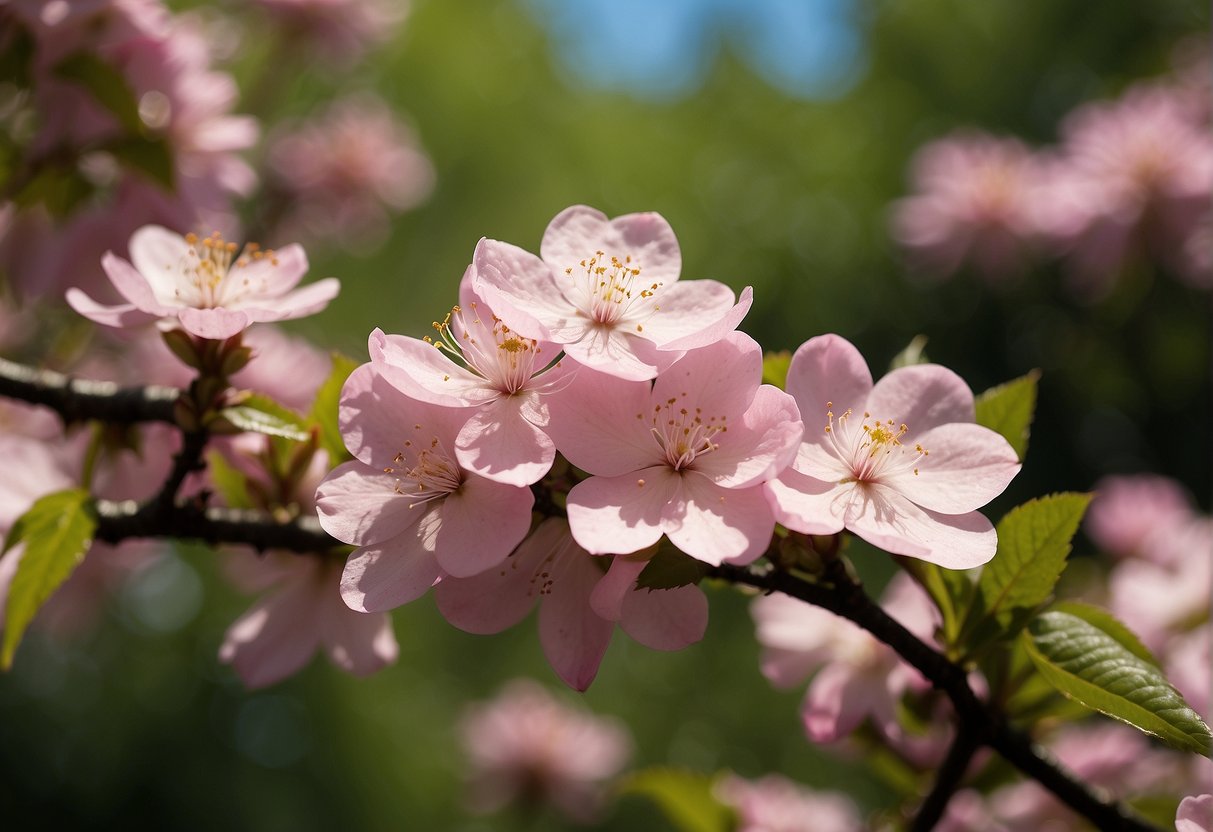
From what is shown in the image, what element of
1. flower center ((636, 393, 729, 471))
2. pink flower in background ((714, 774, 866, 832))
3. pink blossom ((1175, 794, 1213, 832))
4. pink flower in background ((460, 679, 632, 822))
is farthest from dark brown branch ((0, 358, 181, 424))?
pink flower in background ((460, 679, 632, 822))

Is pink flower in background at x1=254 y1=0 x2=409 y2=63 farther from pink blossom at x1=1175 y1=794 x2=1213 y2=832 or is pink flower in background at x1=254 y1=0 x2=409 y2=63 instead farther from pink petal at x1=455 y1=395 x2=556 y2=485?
pink blossom at x1=1175 y1=794 x2=1213 y2=832

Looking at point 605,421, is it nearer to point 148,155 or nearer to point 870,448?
point 870,448

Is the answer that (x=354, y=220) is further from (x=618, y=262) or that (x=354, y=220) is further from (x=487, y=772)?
(x=618, y=262)

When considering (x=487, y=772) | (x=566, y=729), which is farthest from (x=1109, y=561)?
(x=487, y=772)

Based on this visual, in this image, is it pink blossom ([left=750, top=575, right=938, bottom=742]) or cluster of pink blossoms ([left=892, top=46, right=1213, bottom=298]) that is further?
cluster of pink blossoms ([left=892, top=46, right=1213, bottom=298])

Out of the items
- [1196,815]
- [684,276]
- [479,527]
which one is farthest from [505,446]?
[684,276]

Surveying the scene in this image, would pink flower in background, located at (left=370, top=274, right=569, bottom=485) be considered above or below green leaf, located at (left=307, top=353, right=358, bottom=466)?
above

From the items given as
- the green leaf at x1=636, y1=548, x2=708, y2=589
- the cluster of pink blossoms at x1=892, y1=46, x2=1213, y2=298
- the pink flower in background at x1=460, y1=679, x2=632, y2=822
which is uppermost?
the cluster of pink blossoms at x1=892, y1=46, x2=1213, y2=298

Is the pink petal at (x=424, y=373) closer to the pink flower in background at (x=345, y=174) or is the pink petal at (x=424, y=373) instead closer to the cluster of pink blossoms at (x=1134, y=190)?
the pink flower in background at (x=345, y=174)
